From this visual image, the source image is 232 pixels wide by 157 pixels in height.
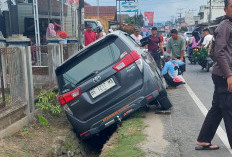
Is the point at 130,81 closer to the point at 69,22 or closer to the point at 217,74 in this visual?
the point at 217,74

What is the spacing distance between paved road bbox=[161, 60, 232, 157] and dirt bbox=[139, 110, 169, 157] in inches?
3.5

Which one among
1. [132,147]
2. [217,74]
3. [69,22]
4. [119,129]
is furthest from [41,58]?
[69,22]

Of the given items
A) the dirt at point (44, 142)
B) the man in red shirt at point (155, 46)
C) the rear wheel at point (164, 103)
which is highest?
the man in red shirt at point (155, 46)

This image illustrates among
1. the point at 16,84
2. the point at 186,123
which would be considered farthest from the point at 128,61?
the point at 16,84

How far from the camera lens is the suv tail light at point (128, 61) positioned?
19.0 feet

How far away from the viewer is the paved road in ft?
15.4

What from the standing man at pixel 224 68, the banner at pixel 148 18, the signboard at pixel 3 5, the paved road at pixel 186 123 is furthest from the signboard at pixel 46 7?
the banner at pixel 148 18

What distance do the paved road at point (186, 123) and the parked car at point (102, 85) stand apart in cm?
74

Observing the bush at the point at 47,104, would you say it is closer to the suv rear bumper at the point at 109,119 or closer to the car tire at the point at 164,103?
the suv rear bumper at the point at 109,119

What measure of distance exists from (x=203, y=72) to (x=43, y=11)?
8.30 m

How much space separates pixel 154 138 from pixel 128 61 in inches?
55.5

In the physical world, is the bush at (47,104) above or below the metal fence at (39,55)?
below

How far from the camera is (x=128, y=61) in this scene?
19.2 feet

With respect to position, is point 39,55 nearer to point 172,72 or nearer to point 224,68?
point 172,72
